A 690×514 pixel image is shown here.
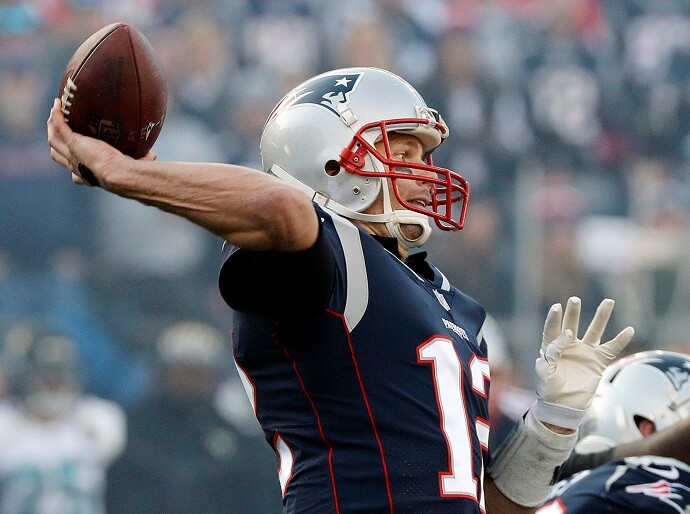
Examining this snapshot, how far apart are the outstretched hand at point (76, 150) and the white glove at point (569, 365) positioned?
109 cm

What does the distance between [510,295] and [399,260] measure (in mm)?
5021

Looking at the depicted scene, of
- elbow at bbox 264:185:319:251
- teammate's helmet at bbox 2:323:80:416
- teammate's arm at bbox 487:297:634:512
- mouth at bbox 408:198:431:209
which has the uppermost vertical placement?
elbow at bbox 264:185:319:251

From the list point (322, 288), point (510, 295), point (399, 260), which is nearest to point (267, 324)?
point (322, 288)

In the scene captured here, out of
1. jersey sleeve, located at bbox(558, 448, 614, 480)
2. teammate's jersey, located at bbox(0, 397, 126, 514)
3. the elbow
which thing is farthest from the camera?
teammate's jersey, located at bbox(0, 397, 126, 514)

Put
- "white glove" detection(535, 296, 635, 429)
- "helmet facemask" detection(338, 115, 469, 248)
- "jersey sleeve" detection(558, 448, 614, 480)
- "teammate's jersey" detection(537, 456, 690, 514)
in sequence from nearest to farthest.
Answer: "helmet facemask" detection(338, 115, 469, 248), "white glove" detection(535, 296, 635, 429), "teammate's jersey" detection(537, 456, 690, 514), "jersey sleeve" detection(558, 448, 614, 480)

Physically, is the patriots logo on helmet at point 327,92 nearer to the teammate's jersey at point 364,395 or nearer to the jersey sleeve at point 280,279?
the teammate's jersey at point 364,395

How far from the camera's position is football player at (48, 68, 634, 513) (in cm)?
242

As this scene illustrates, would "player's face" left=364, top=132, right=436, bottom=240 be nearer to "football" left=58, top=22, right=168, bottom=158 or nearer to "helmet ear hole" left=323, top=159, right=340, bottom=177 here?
"helmet ear hole" left=323, top=159, right=340, bottom=177

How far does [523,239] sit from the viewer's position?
7.86m

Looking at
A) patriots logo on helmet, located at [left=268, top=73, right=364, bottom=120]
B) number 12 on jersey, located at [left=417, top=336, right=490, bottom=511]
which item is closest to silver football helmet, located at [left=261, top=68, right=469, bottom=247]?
patriots logo on helmet, located at [left=268, top=73, right=364, bottom=120]

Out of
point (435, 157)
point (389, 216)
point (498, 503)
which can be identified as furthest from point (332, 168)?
point (435, 157)

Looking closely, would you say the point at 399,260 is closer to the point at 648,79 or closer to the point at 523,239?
the point at 523,239

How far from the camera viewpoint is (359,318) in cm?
261

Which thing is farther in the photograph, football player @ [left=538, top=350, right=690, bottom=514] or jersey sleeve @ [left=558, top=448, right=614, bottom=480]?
jersey sleeve @ [left=558, top=448, right=614, bottom=480]
